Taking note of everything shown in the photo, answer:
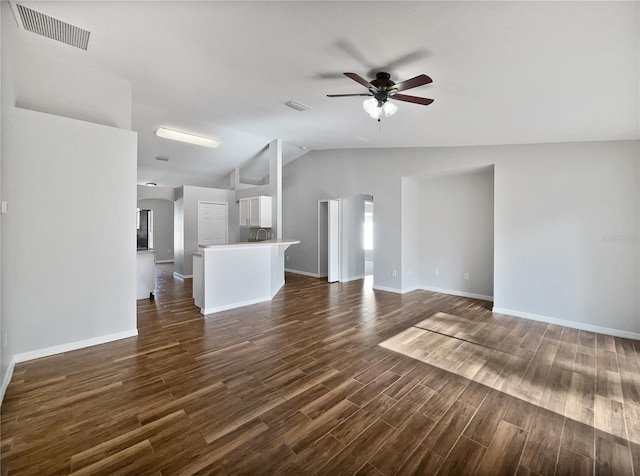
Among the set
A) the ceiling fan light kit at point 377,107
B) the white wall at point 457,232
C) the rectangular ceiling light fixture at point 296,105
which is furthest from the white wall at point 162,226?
the ceiling fan light kit at point 377,107

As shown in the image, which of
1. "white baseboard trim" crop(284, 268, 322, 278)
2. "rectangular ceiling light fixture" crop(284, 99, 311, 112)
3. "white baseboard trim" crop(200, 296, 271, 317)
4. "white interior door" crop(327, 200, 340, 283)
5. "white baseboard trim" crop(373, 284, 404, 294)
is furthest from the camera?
"white baseboard trim" crop(284, 268, 322, 278)

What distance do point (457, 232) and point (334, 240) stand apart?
271cm

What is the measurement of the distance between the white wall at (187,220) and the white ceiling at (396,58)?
353 cm

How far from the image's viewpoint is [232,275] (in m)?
4.58

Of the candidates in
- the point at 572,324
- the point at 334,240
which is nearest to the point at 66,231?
the point at 334,240

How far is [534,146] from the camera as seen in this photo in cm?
414

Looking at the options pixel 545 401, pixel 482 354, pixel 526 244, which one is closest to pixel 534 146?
pixel 526 244

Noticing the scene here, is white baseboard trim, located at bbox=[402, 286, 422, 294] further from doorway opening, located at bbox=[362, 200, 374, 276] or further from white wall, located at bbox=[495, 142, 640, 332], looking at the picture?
doorway opening, located at bbox=[362, 200, 374, 276]

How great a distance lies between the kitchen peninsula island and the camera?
429cm

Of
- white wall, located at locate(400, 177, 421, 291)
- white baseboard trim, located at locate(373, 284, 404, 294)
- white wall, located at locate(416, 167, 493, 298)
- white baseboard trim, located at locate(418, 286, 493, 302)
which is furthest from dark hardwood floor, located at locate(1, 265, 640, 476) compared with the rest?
white wall, located at locate(400, 177, 421, 291)

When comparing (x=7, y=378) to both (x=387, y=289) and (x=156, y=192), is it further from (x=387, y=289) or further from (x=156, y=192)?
(x=156, y=192)

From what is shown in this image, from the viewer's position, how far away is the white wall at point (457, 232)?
5.21 meters

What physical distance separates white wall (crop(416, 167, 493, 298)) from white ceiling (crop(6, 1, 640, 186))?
4.34 ft

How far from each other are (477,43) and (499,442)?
281 centimetres
